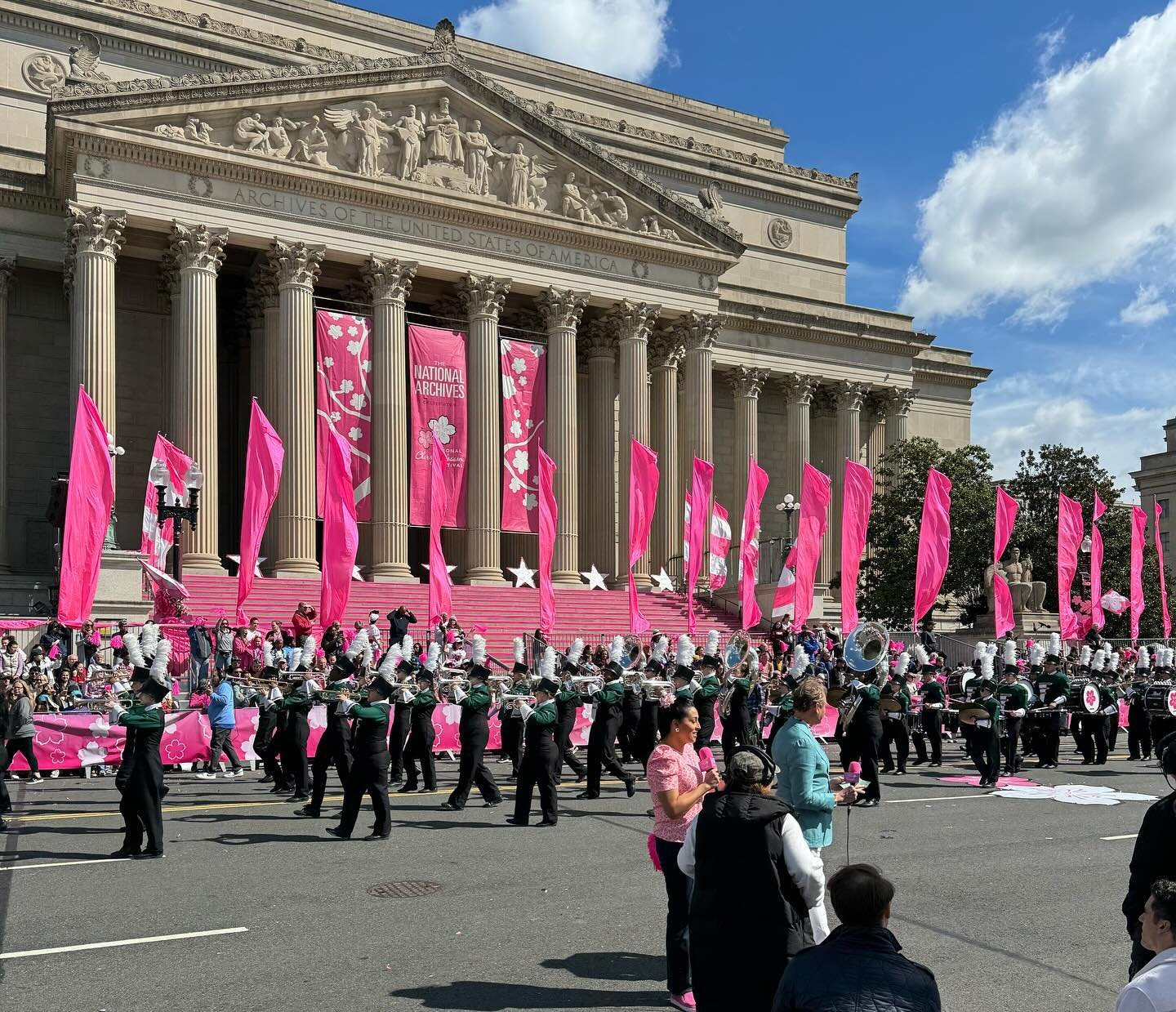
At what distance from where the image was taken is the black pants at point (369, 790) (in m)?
12.4

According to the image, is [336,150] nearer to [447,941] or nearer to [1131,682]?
[1131,682]

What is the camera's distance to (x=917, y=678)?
73.6 feet

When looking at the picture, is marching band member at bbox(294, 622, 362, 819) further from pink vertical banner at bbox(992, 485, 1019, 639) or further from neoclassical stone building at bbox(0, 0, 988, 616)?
pink vertical banner at bbox(992, 485, 1019, 639)

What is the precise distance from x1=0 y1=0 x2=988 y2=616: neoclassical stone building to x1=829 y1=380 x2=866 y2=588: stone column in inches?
88.1

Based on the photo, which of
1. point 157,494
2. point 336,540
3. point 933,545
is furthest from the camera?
point 157,494

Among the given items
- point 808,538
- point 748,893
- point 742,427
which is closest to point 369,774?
point 748,893

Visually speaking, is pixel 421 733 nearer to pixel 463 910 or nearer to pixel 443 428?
pixel 463 910

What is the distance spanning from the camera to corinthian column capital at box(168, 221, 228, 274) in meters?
33.0

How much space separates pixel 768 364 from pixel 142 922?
136 feet

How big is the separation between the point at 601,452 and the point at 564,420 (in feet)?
9.97

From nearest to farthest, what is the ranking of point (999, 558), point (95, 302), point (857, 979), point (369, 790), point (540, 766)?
point (857, 979), point (369, 790), point (540, 766), point (999, 558), point (95, 302)

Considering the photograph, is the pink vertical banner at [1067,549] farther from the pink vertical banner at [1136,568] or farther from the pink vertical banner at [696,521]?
the pink vertical banner at [696,521]

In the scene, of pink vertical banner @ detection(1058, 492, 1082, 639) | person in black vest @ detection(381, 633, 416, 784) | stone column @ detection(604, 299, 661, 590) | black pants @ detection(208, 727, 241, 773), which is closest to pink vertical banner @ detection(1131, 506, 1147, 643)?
pink vertical banner @ detection(1058, 492, 1082, 639)

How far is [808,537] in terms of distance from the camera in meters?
28.4
